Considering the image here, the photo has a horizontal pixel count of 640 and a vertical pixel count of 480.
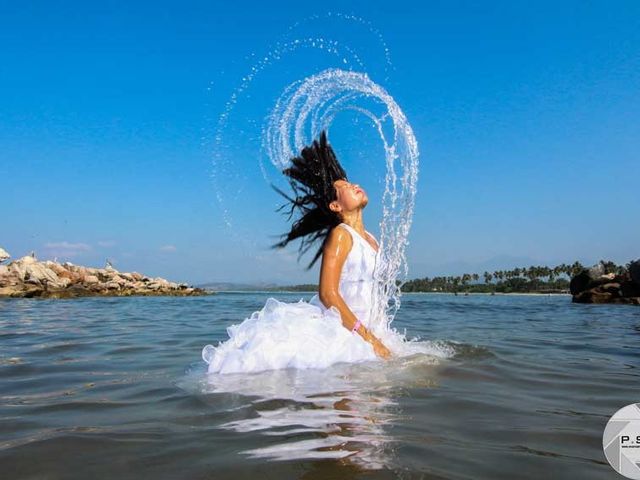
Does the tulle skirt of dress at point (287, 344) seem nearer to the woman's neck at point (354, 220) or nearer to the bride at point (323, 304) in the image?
the bride at point (323, 304)

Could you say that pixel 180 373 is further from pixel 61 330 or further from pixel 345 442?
pixel 61 330

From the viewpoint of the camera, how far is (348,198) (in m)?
6.92

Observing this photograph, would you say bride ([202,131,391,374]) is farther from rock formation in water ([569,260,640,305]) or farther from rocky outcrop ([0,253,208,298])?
rocky outcrop ([0,253,208,298])

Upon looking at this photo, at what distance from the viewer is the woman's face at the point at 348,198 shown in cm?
693

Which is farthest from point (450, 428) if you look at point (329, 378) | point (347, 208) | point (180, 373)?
point (347, 208)

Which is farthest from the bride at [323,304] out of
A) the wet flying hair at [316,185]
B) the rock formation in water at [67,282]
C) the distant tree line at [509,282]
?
the distant tree line at [509,282]

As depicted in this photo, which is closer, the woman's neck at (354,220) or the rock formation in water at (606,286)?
the woman's neck at (354,220)

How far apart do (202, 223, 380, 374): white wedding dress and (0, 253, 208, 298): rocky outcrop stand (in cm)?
3274

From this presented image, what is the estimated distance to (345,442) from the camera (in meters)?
2.83

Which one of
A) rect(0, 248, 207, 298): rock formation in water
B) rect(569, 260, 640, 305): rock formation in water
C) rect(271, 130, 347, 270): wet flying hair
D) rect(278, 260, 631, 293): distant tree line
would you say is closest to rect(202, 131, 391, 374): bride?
rect(271, 130, 347, 270): wet flying hair

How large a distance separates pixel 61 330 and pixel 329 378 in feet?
26.7

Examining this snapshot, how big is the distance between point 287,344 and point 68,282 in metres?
44.3

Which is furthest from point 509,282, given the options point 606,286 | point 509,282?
point 606,286

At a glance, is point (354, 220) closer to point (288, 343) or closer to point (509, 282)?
point (288, 343)
